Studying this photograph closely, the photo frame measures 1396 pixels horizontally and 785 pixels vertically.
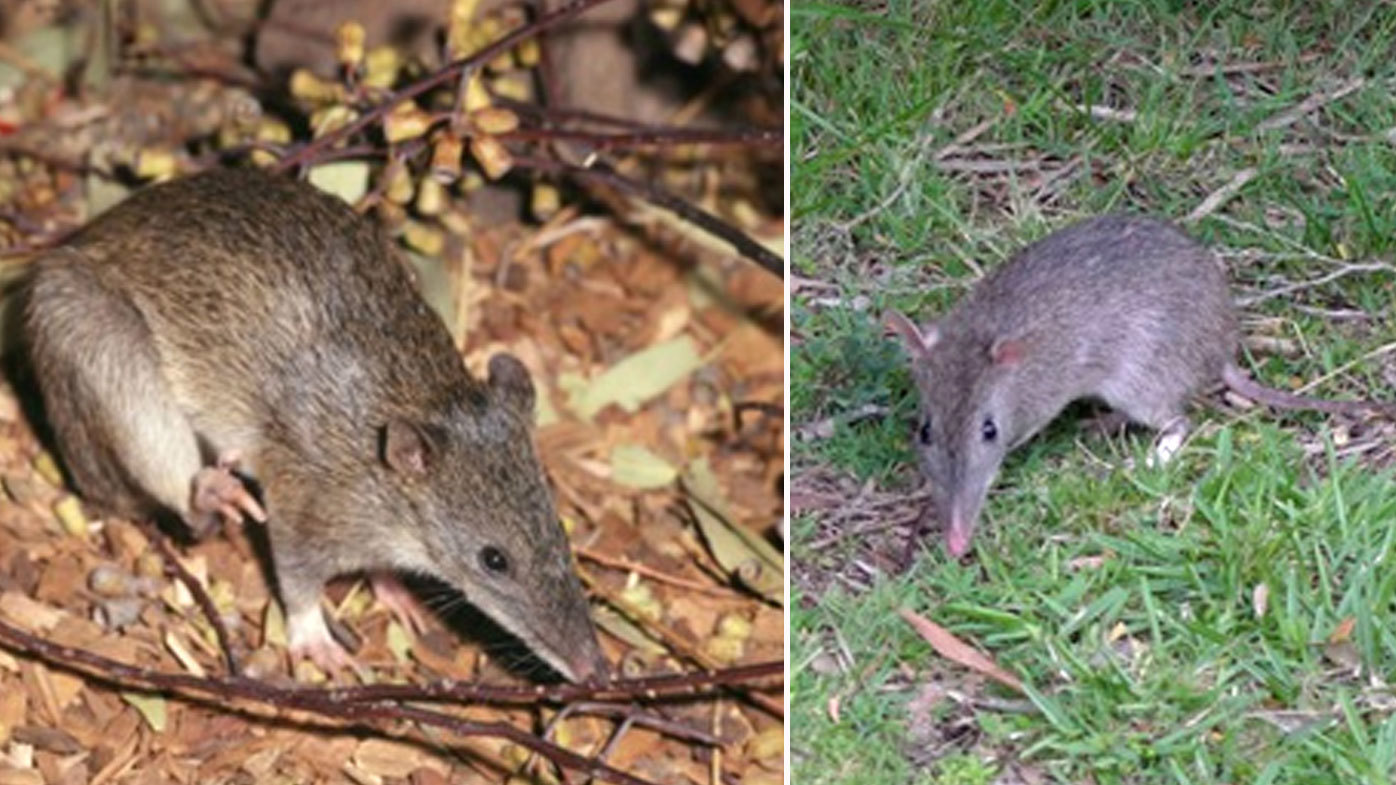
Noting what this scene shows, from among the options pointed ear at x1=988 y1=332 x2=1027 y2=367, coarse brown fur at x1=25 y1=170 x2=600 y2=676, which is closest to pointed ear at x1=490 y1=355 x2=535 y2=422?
coarse brown fur at x1=25 y1=170 x2=600 y2=676

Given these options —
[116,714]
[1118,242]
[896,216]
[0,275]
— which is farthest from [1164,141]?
[0,275]

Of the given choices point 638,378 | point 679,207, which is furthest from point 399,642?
point 679,207

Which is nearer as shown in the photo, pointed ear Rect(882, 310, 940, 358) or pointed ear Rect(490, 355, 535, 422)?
pointed ear Rect(882, 310, 940, 358)

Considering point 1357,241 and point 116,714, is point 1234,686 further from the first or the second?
point 116,714

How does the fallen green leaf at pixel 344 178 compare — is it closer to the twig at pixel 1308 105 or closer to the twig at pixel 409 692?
the twig at pixel 409 692

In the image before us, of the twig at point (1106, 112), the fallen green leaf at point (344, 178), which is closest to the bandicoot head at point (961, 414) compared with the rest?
the twig at point (1106, 112)

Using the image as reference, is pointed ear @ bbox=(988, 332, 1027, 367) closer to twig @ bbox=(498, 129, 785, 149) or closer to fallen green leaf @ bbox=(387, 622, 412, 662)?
twig @ bbox=(498, 129, 785, 149)
